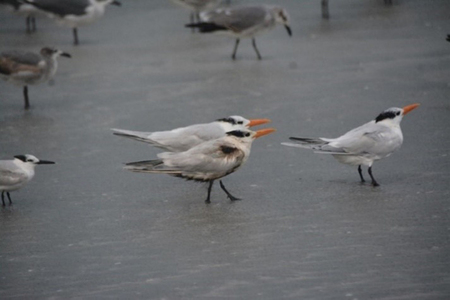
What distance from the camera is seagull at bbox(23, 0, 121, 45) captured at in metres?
17.2

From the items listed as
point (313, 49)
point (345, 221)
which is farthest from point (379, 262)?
point (313, 49)

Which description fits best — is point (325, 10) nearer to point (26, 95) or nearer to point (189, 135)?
point (26, 95)

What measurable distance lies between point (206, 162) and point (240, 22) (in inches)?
257

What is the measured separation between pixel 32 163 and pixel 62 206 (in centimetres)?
52

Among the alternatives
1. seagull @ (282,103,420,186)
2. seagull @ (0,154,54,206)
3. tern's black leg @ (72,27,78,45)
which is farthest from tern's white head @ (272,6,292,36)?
seagull @ (0,154,54,206)

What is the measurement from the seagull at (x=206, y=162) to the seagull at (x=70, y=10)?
325 inches

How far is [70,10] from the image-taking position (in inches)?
676

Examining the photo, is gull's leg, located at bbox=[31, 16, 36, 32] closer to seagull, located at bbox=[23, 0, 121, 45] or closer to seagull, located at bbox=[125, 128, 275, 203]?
seagull, located at bbox=[23, 0, 121, 45]

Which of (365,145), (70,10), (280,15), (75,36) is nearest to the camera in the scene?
(365,145)

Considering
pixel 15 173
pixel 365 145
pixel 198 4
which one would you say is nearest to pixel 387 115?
pixel 365 145

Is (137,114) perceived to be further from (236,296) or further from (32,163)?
(236,296)

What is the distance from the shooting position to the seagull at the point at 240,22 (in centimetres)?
1557

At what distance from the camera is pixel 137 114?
42.9 ft

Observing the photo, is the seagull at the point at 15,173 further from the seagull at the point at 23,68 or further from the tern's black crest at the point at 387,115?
the seagull at the point at 23,68
